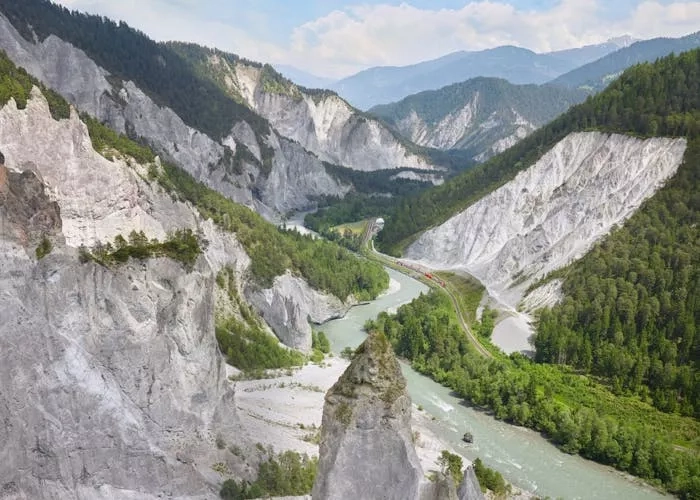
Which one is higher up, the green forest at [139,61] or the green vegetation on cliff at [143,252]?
the green forest at [139,61]

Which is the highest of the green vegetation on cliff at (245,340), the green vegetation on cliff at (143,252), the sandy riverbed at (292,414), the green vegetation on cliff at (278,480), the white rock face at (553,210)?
the white rock face at (553,210)

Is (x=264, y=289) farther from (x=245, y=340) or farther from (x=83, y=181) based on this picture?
(x=83, y=181)

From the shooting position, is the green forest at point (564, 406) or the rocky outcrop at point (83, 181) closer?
the rocky outcrop at point (83, 181)

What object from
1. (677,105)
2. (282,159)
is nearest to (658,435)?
(677,105)

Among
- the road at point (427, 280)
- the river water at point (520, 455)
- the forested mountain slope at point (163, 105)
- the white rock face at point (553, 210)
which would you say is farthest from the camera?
the forested mountain slope at point (163, 105)

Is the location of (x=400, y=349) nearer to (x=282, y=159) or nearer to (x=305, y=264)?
(x=305, y=264)

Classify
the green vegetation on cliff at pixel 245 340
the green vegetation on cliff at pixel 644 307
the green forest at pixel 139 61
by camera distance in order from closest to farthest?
the green vegetation on cliff at pixel 245 340, the green vegetation on cliff at pixel 644 307, the green forest at pixel 139 61

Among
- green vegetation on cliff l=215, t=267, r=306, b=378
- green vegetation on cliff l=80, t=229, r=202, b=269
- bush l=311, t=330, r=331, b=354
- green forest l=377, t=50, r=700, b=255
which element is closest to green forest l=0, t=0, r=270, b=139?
green forest l=377, t=50, r=700, b=255

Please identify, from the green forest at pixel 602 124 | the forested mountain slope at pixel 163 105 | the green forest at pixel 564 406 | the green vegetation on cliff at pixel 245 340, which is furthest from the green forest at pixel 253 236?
the forested mountain slope at pixel 163 105

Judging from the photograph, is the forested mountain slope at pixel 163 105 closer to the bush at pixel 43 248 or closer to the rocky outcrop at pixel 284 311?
the rocky outcrop at pixel 284 311
